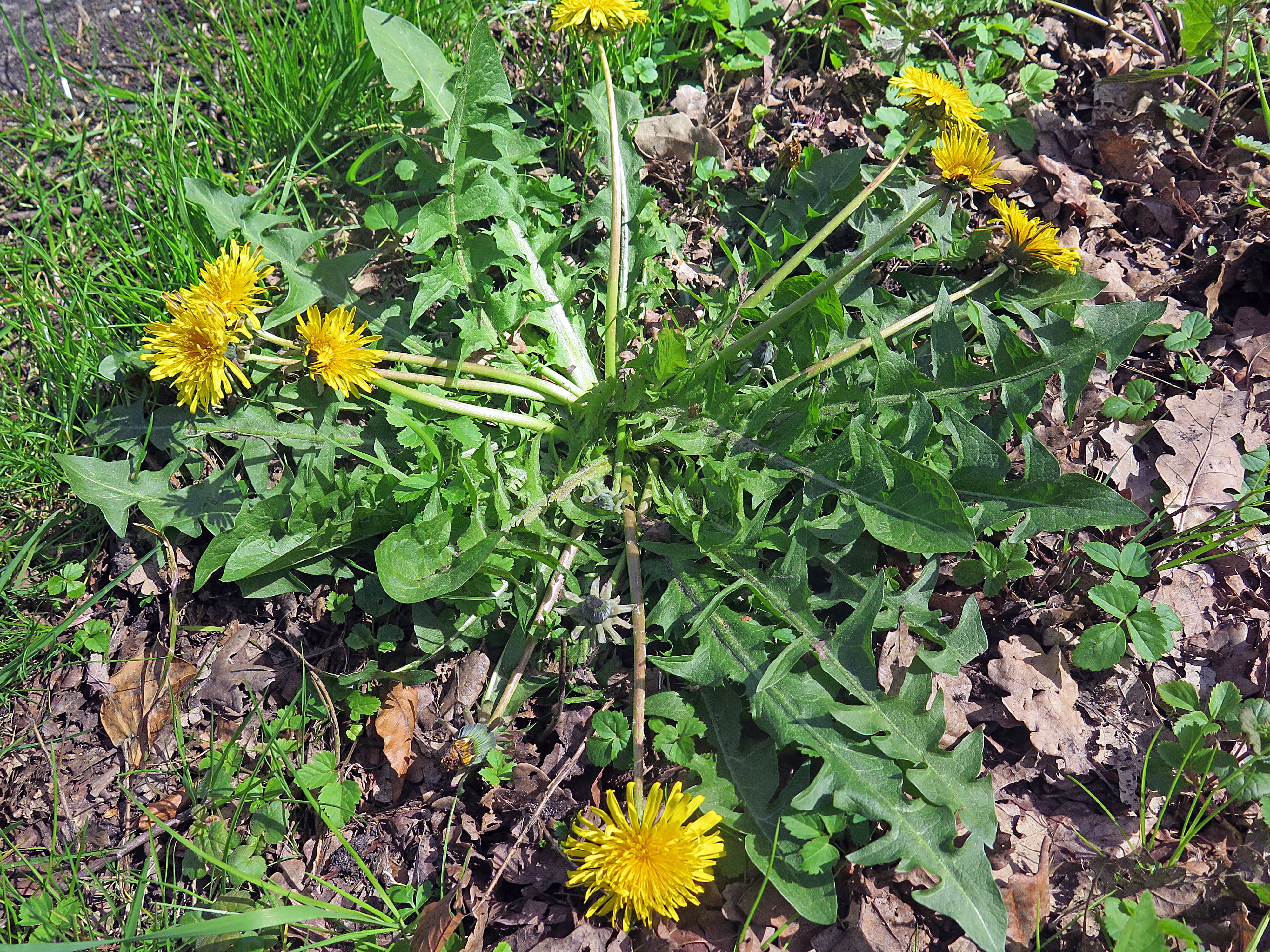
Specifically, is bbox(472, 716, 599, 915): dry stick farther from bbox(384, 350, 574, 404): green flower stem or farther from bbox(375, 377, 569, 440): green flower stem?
bbox(384, 350, 574, 404): green flower stem

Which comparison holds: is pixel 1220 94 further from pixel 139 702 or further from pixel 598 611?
pixel 139 702

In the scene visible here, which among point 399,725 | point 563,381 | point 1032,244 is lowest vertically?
point 399,725

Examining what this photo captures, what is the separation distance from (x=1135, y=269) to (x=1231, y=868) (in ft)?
7.08

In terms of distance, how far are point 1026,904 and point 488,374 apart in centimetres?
219

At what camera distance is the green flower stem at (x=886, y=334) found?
2555 millimetres

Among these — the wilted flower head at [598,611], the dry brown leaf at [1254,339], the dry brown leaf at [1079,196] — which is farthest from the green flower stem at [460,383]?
the dry brown leaf at [1254,339]

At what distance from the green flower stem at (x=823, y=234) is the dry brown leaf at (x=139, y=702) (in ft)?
7.36

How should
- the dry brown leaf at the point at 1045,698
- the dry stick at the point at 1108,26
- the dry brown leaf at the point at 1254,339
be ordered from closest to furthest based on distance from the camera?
→ the dry brown leaf at the point at 1045,698 < the dry brown leaf at the point at 1254,339 < the dry stick at the point at 1108,26

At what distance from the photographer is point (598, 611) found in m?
2.24

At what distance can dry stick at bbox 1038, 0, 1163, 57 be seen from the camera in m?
3.45

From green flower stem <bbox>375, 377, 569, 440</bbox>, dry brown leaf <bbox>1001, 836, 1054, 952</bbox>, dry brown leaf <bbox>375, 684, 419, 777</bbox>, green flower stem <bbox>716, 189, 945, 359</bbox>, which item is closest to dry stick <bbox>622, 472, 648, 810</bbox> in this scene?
green flower stem <bbox>375, 377, 569, 440</bbox>

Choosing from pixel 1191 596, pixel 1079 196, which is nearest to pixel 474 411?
pixel 1191 596

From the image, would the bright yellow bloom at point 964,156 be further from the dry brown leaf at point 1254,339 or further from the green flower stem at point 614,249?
the dry brown leaf at point 1254,339

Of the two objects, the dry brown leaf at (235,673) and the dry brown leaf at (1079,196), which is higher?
the dry brown leaf at (1079,196)
